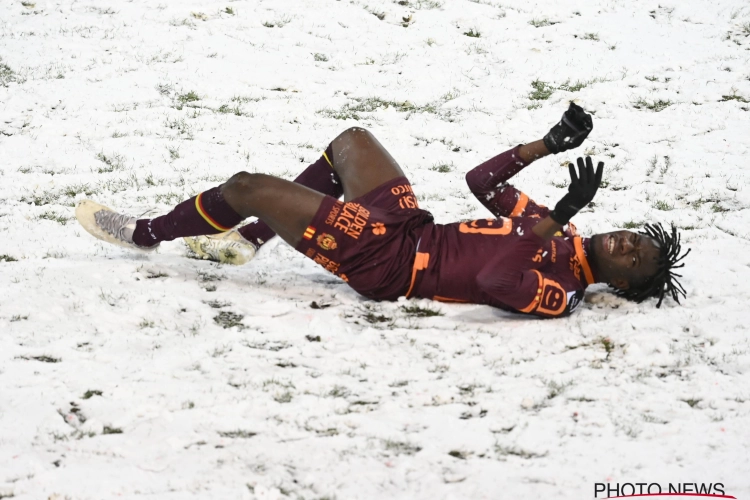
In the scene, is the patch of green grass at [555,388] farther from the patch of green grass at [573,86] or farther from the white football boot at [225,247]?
the patch of green grass at [573,86]

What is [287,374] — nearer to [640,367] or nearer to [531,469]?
[531,469]

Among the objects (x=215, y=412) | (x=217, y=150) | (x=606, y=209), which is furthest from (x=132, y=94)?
(x=215, y=412)

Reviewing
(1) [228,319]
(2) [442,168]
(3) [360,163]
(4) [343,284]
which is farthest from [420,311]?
(2) [442,168]

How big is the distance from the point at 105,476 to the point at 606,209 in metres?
4.46

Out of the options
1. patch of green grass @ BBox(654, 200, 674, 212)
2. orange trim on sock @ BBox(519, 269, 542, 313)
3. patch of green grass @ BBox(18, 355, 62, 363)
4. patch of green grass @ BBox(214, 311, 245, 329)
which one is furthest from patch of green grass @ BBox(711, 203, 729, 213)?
patch of green grass @ BBox(18, 355, 62, 363)

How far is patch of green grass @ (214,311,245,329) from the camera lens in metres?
4.38

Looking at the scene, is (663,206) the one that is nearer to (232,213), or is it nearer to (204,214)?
(232,213)

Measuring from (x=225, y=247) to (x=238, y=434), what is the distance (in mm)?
2025

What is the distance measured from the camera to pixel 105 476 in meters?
2.97

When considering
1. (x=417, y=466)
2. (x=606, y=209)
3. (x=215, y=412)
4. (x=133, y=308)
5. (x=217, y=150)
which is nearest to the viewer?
(x=417, y=466)

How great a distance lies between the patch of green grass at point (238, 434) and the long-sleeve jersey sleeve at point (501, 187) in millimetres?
2283

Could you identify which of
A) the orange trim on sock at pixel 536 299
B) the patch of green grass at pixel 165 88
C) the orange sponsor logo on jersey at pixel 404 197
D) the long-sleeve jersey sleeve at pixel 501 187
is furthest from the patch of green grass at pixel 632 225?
the patch of green grass at pixel 165 88

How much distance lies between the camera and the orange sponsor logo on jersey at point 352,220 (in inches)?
176

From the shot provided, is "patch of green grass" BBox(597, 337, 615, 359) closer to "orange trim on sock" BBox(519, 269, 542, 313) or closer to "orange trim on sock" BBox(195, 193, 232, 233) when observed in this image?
"orange trim on sock" BBox(519, 269, 542, 313)
